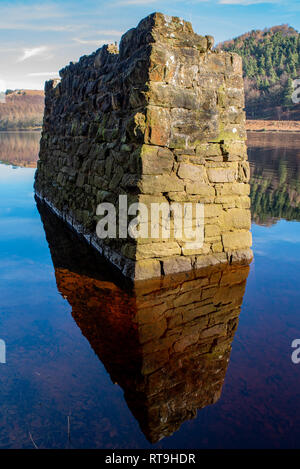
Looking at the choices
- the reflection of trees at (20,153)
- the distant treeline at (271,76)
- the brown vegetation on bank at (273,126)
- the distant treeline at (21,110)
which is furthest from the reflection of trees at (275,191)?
the distant treeline at (21,110)

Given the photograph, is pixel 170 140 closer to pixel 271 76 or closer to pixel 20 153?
pixel 20 153

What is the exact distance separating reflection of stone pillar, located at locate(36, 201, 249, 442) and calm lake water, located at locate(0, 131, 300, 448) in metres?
0.01

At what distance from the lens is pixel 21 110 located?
339ft

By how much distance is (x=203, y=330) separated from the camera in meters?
3.67

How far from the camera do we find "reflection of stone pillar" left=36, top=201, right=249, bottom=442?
273 cm

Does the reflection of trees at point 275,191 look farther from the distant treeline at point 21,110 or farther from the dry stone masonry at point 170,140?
the distant treeline at point 21,110

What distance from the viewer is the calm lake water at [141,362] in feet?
7.98

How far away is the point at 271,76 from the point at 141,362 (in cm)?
8737

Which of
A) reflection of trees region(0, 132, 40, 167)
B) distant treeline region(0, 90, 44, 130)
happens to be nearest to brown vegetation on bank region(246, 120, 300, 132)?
reflection of trees region(0, 132, 40, 167)

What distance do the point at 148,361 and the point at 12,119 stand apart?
10299 cm

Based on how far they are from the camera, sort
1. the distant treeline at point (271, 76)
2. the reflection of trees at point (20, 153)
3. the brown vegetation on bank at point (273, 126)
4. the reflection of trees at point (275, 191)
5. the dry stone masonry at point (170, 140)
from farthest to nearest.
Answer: the distant treeline at point (271, 76) < the brown vegetation on bank at point (273, 126) < the reflection of trees at point (20, 153) < the reflection of trees at point (275, 191) < the dry stone masonry at point (170, 140)

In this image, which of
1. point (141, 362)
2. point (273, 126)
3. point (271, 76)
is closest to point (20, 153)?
point (141, 362)

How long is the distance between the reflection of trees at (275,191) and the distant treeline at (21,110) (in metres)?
76.6
